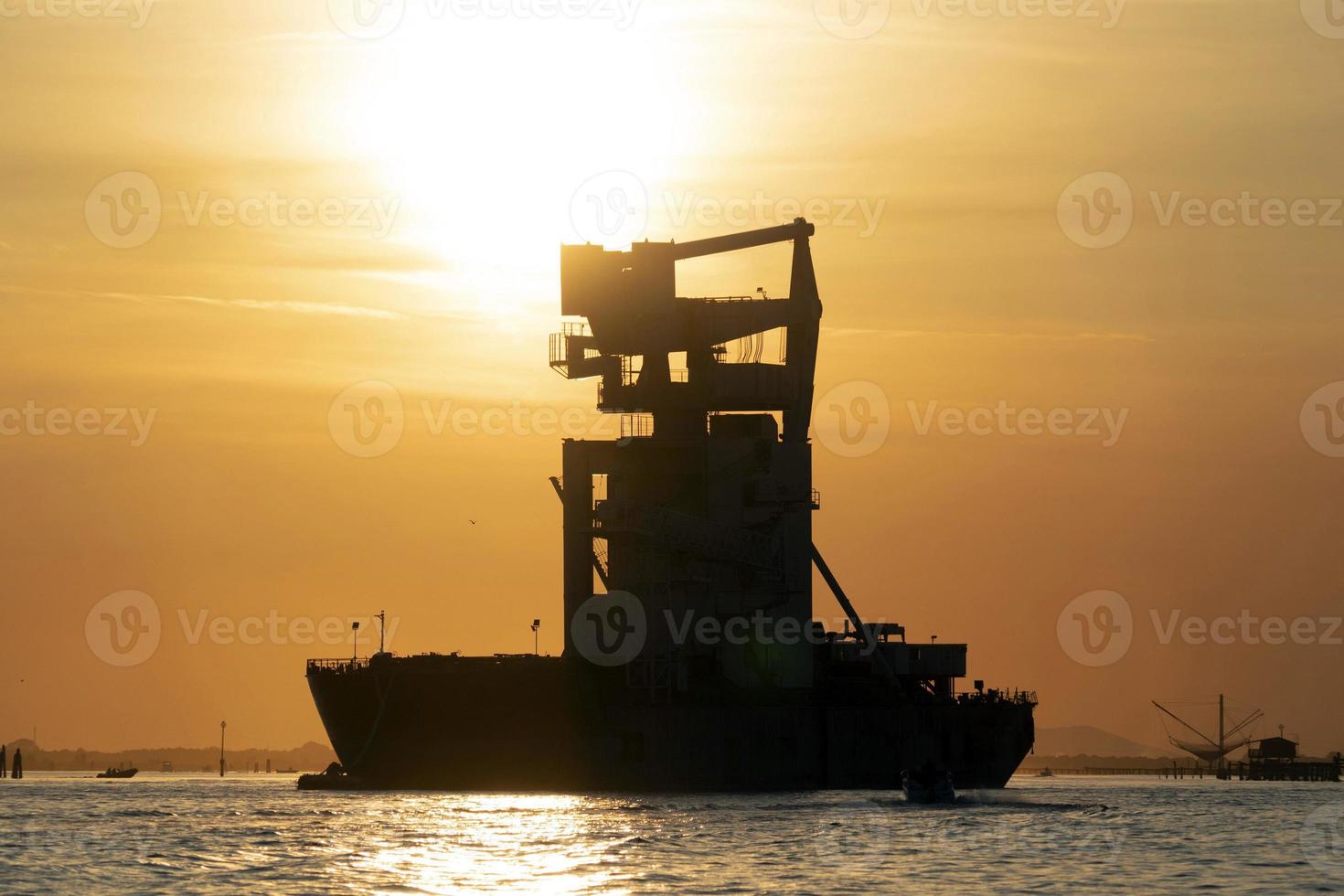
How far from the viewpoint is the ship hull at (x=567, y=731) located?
355 feet

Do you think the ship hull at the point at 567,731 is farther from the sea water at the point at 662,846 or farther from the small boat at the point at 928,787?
the small boat at the point at 928,787

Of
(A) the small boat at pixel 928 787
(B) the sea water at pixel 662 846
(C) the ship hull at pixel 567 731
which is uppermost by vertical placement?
(C) the ship hull at pixel 567 731

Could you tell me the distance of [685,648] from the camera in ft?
374

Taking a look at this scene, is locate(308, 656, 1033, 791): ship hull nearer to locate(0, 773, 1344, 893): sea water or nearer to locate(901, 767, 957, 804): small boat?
locate(0, 773, 1344, 893): sea water

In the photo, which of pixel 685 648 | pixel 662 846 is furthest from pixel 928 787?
pixel 662 846

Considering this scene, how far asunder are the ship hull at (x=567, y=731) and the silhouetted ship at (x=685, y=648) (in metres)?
0.10

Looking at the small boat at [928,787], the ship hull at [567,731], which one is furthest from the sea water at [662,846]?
the ship hull at [567,731]

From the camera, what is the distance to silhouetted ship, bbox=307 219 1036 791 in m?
109

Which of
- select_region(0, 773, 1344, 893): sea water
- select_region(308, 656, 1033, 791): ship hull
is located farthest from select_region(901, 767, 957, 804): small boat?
select_region(308, 656, 1033, 791): ship hull

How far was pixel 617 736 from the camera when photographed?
108 metres

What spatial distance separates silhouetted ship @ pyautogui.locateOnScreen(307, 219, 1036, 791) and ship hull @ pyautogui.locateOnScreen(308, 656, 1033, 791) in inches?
4.0

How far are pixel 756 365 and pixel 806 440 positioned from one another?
5525mm

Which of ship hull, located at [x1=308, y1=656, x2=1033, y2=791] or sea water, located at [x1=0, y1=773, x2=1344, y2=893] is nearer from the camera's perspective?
sea water, located at [x1=0, y1=773, x2=1344, y2=893]

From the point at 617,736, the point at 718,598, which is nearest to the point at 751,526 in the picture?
the point at 718,598
